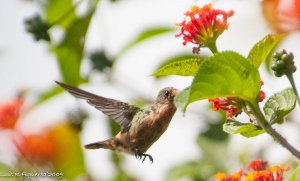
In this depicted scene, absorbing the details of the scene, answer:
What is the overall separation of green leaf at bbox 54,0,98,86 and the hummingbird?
1.73ft

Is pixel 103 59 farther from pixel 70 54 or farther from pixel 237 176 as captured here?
pixel 237 176

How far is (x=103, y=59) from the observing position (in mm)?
4641

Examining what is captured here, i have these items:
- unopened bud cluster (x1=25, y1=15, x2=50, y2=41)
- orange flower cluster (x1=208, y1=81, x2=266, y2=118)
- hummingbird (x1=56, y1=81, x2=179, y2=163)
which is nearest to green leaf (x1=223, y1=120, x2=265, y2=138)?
orange flower cluster (x1=208, y1=81, x2=266, y2=118)

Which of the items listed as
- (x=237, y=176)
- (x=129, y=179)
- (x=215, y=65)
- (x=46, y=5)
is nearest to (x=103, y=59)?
(x=46, y=5)

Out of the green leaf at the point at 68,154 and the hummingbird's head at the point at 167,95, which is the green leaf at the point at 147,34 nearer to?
the green leaf at the point at 68,154

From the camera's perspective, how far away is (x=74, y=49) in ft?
12.1

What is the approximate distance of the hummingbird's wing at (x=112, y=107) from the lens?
2964 millimetres

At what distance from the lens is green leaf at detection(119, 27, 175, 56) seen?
14.8ft

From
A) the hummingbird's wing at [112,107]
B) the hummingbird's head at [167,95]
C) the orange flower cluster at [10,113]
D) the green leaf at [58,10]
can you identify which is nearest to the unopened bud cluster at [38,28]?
the green leaf at [58,10]

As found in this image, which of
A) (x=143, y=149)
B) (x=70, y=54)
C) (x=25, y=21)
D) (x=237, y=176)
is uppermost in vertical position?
(x=25, y=21)

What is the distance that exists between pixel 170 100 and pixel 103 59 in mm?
1933

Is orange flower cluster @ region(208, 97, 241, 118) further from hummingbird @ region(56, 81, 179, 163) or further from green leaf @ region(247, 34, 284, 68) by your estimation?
hummingbird @ region(56, 81, 179, 163)

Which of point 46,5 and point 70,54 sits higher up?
point 46,5

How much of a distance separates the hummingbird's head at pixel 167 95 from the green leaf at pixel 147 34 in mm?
1668
